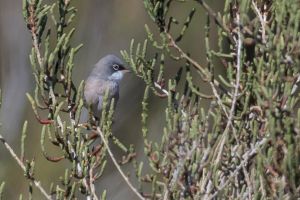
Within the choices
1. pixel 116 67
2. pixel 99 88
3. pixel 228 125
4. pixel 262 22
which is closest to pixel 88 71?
pixel 116 67

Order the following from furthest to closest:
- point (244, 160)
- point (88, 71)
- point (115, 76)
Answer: point (88, 71)
point (115, 76)
point (244, 160)

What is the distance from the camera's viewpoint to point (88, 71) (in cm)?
1080

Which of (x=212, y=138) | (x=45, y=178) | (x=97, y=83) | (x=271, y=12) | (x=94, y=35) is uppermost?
(x=271, y=12)

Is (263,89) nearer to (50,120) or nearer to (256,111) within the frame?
(256,111)

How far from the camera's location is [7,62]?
11578 millimetres

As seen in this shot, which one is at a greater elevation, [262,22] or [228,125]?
[262,22]

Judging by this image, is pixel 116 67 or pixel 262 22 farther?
pixel 116 67

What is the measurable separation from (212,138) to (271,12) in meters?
0.67

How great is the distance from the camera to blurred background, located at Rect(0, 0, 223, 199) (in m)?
11.1

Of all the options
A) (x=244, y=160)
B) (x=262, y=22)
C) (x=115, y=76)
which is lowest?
(x=115, y=76)

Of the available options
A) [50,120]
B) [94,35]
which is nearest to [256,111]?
[50,120]

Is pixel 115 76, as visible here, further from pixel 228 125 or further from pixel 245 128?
pixel 228 125

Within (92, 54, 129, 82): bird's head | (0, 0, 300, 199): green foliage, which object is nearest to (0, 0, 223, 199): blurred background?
(92, 54, 129, 82): bird's head

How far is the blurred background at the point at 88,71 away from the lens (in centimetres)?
1109
